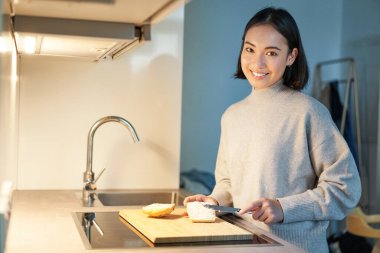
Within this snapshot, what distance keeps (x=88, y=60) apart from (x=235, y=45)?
1.84 m

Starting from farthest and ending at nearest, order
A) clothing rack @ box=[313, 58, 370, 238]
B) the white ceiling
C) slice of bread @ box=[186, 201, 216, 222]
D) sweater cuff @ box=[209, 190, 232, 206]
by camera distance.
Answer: clothing rack @ box=[313, 58, 370, 238] < sweater cuff @ box=[209, 190, 232, 206] < slice of bread @ box=[186, 201, 216, 222] < the white ceiling

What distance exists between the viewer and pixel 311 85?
13.6 feet

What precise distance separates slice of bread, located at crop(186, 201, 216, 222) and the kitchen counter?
13 cm

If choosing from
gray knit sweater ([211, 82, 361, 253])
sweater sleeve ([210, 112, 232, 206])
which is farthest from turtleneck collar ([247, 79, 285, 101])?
sweater sleeve ([210, 112, 232, 206])

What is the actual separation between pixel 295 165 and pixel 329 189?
4.9 inches

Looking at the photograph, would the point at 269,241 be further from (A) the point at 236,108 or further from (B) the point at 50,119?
(B) the point at 50,119

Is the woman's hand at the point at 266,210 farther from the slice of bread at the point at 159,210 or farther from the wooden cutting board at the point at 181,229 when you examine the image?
the slice of bread at the point at 159,210

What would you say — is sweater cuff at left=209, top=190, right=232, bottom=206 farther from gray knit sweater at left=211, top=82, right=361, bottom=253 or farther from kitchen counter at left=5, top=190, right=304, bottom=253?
kitchen counter at left=5, top=190, right=304, bottom=253

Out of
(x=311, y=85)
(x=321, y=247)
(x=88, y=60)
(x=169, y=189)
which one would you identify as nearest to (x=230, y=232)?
(x=321, y=247)

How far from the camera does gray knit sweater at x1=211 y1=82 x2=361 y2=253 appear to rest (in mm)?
1659

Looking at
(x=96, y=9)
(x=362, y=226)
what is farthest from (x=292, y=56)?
(x=362, y=226)

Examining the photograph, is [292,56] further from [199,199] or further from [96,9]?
[96,9]

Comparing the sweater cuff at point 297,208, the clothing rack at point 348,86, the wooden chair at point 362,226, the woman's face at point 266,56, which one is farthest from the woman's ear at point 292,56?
the clothing rack at point 348,86

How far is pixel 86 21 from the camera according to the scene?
1.47 meters
